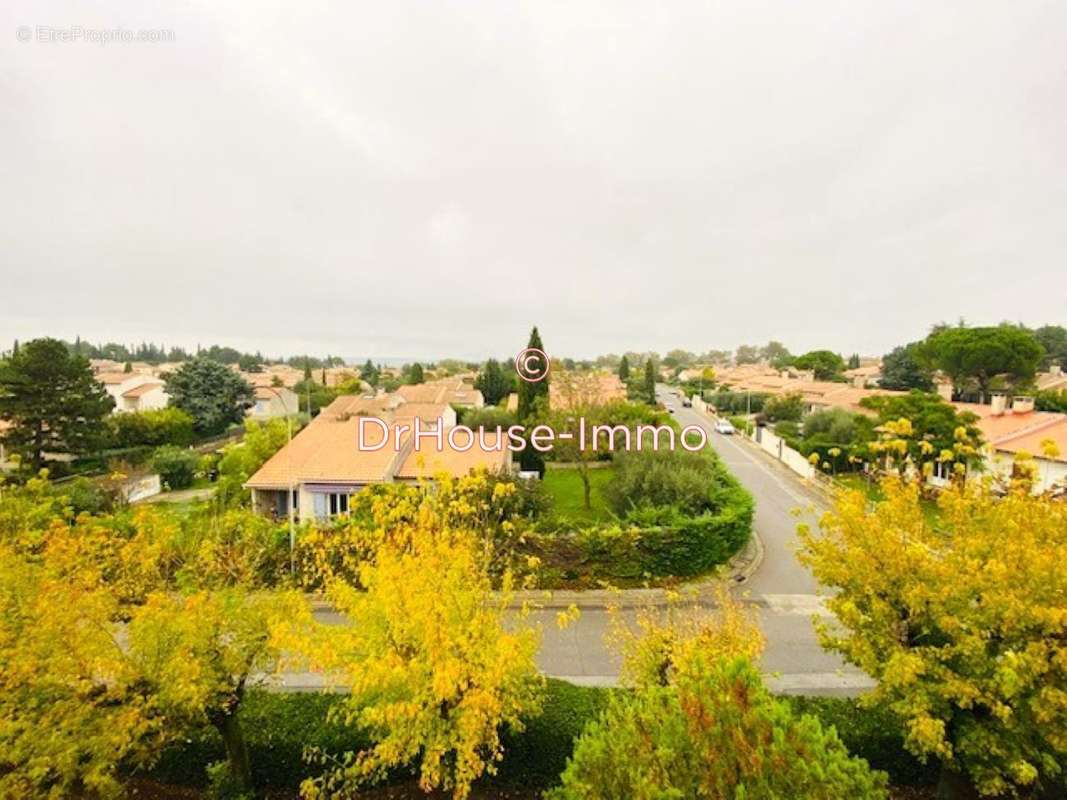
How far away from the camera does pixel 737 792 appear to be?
172 inches

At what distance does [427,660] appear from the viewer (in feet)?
22.4

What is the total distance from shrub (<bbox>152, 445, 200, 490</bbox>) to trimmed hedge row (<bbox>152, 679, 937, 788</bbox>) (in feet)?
92.9

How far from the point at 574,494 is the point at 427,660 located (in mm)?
20414

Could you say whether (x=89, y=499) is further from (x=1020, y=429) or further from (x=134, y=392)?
(x=134, y=392)

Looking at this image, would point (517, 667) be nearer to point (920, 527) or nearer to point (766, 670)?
point (920, 527)

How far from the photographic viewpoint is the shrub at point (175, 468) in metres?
31.5

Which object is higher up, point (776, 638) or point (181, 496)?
point (181, 496)

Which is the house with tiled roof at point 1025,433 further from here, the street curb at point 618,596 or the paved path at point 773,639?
the street curb at point 618,596

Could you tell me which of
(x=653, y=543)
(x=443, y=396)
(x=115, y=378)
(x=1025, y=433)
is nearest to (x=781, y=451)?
(x=1025, y=433)

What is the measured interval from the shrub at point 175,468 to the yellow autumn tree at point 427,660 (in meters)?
30.8

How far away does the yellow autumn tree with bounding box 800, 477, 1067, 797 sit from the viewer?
6.34 metres

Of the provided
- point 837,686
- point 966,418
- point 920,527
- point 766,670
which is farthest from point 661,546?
point 966,418

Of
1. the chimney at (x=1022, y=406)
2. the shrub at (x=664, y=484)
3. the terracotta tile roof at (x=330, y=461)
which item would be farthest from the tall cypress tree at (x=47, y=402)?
the chimney at (x=1022, y=406)

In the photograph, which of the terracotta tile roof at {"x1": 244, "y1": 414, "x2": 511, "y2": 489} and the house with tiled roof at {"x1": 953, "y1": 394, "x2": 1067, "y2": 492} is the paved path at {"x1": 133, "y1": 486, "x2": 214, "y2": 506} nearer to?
the terracotta tile roof at {"x1": 244, "y1": 414, "x2": 511, "y2": 489}
